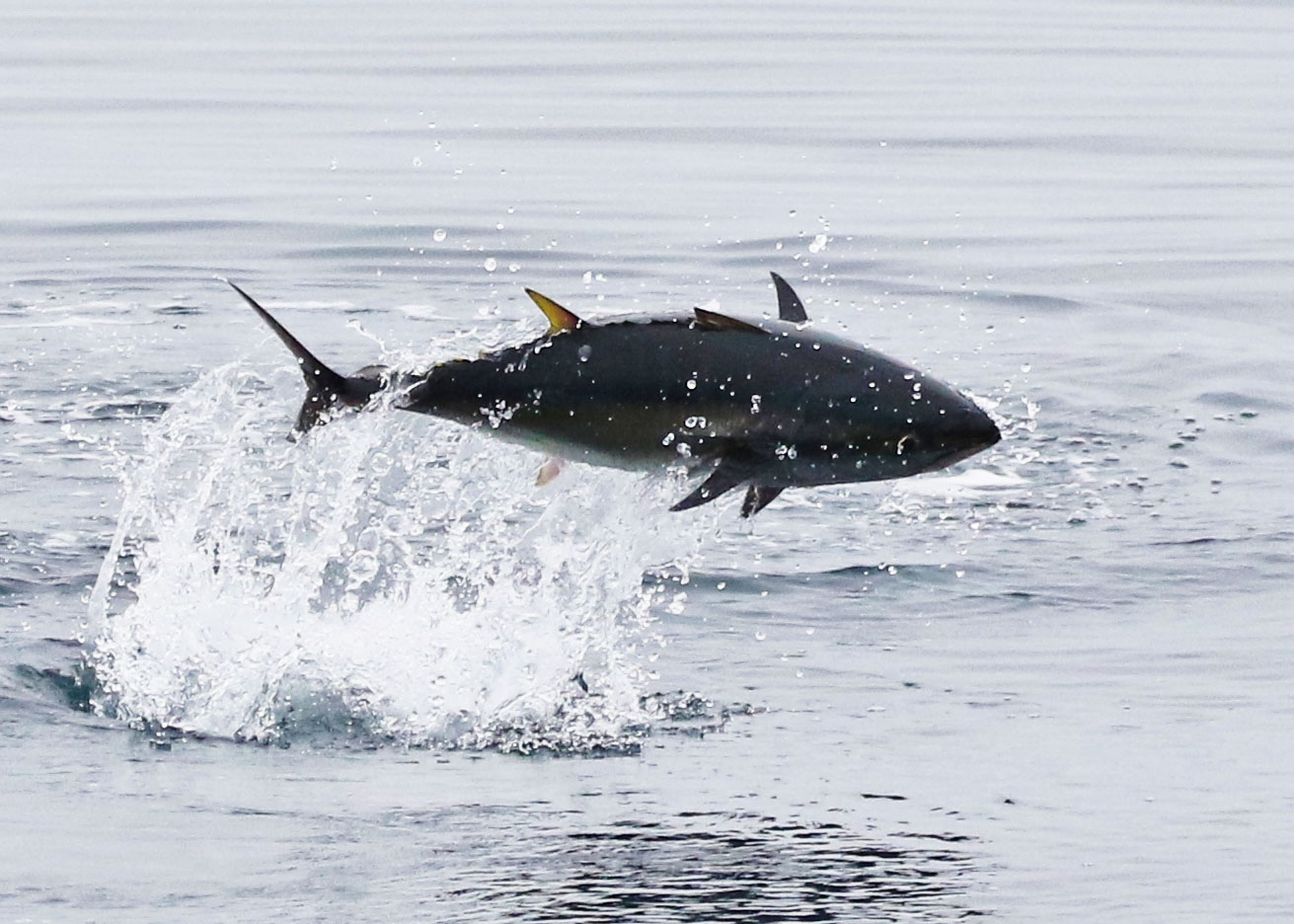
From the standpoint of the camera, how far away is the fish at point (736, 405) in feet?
19.5

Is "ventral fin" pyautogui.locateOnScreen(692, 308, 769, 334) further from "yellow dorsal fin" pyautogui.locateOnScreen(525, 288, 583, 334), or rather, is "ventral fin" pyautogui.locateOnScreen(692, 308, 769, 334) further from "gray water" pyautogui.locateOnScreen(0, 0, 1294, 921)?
"gray water" pyautogui.locateOnScreen(0, 0, 1294, 921)

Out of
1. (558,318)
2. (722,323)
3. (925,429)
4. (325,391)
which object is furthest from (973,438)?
(325,391)

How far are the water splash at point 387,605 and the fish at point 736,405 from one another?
30.4 inches

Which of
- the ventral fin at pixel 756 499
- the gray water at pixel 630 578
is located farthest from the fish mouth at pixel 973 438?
the gray water at pixel 630 578

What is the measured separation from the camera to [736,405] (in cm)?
595

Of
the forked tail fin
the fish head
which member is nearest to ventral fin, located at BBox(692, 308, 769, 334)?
the fish head

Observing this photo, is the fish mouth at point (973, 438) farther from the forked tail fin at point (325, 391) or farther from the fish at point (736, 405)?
the forked tail fin at point (325, 391)

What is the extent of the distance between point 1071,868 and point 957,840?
316mm

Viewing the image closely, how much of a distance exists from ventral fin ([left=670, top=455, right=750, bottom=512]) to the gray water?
606 mm

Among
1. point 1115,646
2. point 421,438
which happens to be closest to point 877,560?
point 1115,646

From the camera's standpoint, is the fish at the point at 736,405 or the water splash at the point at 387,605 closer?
the fish at the point at 736,405

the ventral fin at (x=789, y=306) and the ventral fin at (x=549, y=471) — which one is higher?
the ventral fin at (x=789, y=306)

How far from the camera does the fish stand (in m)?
5.96

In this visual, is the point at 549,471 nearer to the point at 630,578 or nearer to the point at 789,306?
the point at 789,306
